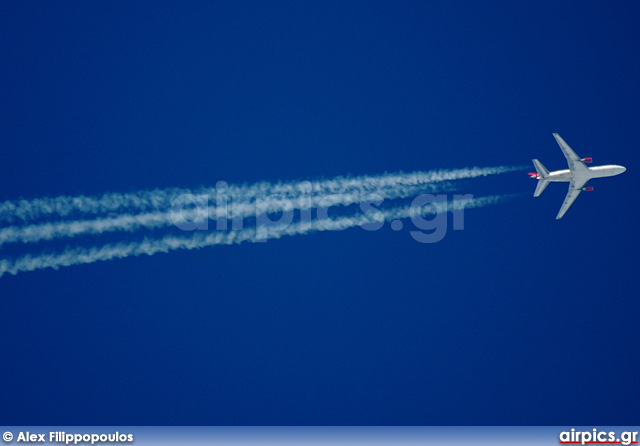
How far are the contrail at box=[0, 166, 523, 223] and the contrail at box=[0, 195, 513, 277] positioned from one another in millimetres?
2241

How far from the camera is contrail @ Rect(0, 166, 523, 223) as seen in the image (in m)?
35.2

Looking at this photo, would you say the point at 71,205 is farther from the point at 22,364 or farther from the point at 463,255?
the point at 463,255

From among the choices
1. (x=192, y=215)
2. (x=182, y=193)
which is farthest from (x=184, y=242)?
(x=182, y=193)

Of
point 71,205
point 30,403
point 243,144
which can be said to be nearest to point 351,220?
point 71,205

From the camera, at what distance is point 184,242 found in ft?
132

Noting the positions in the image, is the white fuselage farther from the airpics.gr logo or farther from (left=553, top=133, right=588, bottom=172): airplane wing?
the airpics.gr logo

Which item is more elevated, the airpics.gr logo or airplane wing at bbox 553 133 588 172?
airplane wing at bbox 553 133 588 172

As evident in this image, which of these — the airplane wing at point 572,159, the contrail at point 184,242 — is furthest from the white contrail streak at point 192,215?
the airplane wing at point 572,159

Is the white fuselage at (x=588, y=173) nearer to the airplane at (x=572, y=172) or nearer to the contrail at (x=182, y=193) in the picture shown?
the airplane at (x=572, y=172)

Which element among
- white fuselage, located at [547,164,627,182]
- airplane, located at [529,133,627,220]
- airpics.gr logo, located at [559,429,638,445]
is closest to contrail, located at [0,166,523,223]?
airplane, located at [529,133,627,220]

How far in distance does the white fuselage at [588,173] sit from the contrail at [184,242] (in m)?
7.64

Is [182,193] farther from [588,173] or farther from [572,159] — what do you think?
[588,173]

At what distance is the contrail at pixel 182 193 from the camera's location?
35.2 m

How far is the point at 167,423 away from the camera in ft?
218
